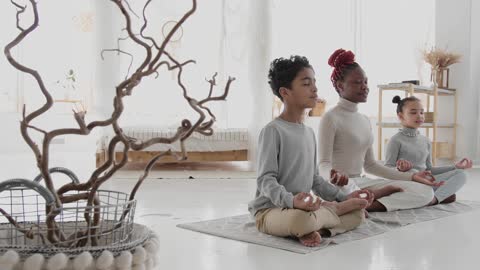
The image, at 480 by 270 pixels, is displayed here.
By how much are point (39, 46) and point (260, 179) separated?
6.73 m

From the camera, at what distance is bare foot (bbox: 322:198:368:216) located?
7.83 feet

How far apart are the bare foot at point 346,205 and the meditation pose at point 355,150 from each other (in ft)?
1.14

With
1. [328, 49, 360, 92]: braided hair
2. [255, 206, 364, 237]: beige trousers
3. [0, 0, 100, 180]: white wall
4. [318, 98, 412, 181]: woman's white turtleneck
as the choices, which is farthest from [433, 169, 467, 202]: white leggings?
[0, 0, 100, 180]: white wall

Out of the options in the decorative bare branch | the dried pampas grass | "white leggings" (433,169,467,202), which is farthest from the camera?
the dried pampas grass

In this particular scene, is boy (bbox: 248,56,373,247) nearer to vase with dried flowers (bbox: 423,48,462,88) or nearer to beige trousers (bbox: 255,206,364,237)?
beige trousers (bbox: 255,206,364,237)

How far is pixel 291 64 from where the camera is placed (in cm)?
238

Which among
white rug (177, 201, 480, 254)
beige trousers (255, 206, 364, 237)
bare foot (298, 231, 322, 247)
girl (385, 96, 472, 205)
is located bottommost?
white rug (177, 201, 480, 254)

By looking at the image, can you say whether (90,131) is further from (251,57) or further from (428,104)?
(428,104)

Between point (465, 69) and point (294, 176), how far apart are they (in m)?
4.51

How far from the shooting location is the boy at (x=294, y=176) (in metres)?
2.18

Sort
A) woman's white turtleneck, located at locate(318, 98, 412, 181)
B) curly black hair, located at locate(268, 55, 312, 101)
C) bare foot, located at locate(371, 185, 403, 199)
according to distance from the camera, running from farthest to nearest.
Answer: bare foot, located at locate(371, 185, 403, 199)
woman's white turtleneck, located at locate(318, 98, 412, 181)
curly black hair, located at locate(268, 55, 312, 101)

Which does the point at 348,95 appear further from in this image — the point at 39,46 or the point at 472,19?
the point at 39,46

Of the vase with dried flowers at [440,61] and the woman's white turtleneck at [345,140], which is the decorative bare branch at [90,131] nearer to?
the woman's white turtleneck at [345,140]

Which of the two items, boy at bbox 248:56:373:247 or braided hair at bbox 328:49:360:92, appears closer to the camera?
boy at bbox 248:56:373:247
